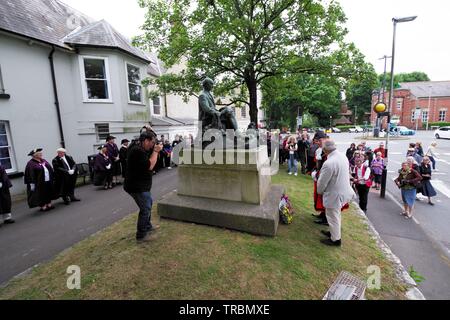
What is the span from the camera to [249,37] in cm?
898

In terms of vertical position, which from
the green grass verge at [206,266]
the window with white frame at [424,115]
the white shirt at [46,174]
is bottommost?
the green grass verge at [206,266]

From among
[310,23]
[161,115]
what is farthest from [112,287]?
[161,115]

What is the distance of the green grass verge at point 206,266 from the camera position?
→ 109 inches

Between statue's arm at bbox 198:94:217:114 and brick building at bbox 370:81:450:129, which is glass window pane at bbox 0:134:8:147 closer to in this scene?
statue's arm at bbox 198:94:217:114

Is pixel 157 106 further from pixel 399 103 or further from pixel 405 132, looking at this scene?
pixel 399 103

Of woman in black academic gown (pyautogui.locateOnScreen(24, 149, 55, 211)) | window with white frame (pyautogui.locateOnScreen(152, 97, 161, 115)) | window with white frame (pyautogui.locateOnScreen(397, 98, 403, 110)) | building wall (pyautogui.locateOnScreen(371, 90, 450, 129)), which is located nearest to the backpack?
woman in black academic gown (pyautogui.locateOnScreen(24, 149, 55, 211))

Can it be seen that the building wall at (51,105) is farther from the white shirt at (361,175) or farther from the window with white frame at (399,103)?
the window with white frame at (399,103)

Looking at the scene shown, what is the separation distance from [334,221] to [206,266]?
7.65 ft

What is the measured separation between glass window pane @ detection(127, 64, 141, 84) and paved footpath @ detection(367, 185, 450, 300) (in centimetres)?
1283

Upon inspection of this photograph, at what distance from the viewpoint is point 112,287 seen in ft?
9.15

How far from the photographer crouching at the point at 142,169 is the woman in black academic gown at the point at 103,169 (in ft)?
17.8

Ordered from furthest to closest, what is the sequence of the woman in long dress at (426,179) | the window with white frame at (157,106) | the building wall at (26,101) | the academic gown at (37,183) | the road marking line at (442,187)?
the window with white frame at (157,106)
the road marking line at (442,187)
the building wall at (26,101)
the woman in long dress at (426,179)
the academic gown at (37,183)

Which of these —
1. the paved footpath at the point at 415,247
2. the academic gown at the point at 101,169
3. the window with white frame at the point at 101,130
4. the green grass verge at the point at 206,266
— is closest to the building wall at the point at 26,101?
the window with white frame at the point at 101,130
